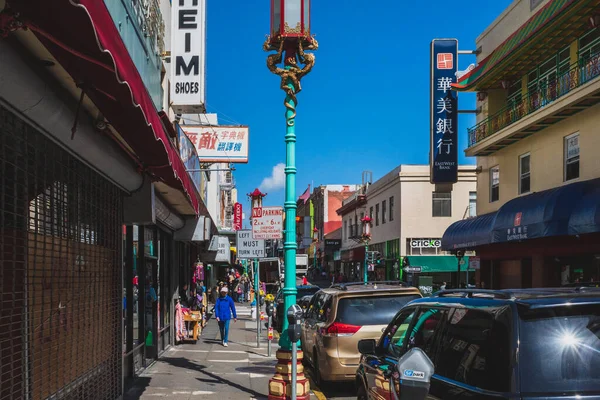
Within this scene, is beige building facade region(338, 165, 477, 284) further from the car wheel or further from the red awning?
the red awning

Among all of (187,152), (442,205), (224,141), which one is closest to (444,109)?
(224,141)

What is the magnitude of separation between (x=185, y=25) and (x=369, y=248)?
116ft

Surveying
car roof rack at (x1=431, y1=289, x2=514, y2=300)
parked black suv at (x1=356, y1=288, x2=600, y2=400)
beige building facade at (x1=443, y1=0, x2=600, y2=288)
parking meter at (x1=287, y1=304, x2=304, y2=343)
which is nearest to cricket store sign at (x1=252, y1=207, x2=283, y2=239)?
parking meter at (x1=287, y1=304, x2=304, y2=343)

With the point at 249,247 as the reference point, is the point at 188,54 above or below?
above

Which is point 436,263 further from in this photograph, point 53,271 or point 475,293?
point 475,293

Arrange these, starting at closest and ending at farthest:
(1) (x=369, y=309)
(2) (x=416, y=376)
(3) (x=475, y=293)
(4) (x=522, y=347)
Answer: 1. (2) (x=416, y=376)
2. (4) (x=522, y=347)
3. (3) (x=475, y=293)
4. (1) (x=369, y=309)

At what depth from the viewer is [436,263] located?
39781 millimetres

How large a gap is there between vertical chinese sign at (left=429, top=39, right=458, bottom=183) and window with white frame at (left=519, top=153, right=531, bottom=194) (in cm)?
293

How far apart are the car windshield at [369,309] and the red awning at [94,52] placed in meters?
5.75

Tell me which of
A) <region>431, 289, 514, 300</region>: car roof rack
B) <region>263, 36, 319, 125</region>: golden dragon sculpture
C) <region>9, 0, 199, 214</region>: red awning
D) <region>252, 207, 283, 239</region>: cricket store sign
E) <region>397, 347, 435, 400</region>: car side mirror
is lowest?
<region>397, 347, 435, 400</region>: car side mirror

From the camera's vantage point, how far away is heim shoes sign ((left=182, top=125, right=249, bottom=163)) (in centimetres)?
1855

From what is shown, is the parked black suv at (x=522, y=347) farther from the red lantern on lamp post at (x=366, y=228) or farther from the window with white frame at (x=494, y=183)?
the red lantern on lamp post at (x=366, y=228)

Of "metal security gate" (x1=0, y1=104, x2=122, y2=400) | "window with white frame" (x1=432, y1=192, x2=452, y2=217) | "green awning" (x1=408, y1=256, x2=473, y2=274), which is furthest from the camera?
"window with white frame" (x1=432, y1=192, x2=452, y2=217)

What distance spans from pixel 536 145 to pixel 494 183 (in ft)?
13.4
